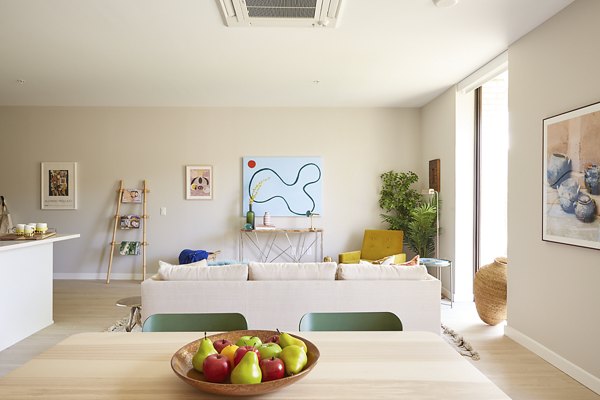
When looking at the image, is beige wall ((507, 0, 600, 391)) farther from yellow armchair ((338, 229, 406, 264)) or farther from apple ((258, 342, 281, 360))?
apple ((258, 342, 281, 360))

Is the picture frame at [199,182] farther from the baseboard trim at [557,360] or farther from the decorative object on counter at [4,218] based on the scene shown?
the baseboard trim at [557,360]

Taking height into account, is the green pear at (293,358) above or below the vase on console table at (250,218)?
below

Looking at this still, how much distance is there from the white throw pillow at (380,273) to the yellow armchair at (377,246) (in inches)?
101

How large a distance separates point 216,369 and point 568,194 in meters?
2.97

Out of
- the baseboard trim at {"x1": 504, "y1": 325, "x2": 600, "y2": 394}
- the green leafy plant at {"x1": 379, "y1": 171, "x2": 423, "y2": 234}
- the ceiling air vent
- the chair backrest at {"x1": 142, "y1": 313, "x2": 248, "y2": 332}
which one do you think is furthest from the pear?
the green leafy plant at {"x1": 379, "y1": 171, "x2": 423, "y2": 234}

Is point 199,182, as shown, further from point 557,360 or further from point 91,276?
point 557,360

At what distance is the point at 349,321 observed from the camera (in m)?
1.91

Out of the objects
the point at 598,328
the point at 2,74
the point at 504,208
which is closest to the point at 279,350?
the point at 598,328

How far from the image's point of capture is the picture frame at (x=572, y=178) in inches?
112

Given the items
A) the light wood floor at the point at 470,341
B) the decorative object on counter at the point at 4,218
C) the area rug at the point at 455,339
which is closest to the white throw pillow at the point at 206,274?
the area rug at the point at 455,339

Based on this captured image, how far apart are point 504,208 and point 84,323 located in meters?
4.96

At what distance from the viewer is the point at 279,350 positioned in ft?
4.14

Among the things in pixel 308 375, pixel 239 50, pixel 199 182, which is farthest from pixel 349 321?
pixel 199 182

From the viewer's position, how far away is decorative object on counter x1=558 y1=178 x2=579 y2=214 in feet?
9.96
